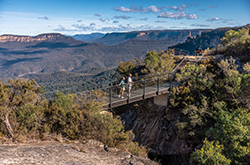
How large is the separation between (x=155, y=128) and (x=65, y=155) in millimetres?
10800

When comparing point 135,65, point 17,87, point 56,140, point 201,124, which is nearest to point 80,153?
point 56,140

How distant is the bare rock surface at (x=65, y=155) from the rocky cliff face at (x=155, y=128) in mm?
6863

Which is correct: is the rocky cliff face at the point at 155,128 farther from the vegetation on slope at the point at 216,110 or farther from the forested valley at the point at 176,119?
the vegetation on slope at the point at 216,110

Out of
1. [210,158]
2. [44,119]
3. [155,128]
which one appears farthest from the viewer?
[155,128]

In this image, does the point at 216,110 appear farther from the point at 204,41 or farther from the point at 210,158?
the point at 204,41

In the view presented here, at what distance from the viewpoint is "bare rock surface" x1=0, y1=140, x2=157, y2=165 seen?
473 centimetres

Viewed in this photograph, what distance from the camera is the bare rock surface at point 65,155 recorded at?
15.5 feet

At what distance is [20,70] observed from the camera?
19100 centimetres

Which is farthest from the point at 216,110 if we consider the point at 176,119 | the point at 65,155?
the point at 65,155

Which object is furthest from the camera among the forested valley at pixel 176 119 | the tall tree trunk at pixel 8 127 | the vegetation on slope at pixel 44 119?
the forested valley at pixel 176 119

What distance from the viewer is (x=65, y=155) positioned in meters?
5.59

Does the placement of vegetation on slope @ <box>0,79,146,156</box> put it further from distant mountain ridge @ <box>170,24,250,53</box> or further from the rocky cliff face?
distant mountain ridge @ <box>170,24,250,53</box>

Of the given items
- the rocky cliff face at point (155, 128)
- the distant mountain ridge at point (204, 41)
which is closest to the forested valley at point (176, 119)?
the rocky cliff face at point (155, 128)

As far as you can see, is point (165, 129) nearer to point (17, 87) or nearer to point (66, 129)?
point (66, 129)
